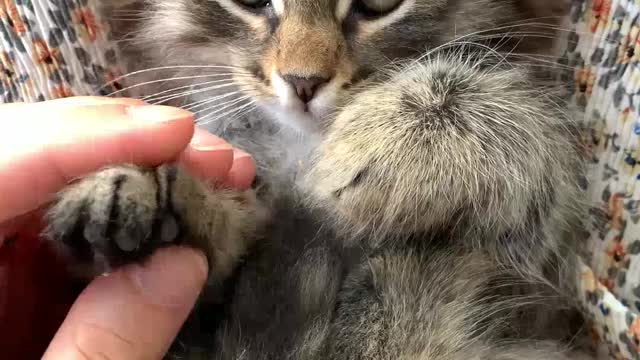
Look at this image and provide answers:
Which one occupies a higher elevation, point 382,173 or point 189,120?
point 189,120

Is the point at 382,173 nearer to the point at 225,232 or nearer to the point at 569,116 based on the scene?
the point at 225,232

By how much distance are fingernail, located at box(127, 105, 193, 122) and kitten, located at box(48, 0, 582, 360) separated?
0.07 meters

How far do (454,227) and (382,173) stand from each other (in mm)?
137

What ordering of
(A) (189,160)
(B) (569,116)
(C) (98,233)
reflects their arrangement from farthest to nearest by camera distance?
1. (B) (569,116)
2. (A) (189,160)
3. (C) (98,233)

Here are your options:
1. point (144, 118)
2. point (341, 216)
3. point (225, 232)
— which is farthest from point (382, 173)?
point (144, 118)

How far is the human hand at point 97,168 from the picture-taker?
0.73m

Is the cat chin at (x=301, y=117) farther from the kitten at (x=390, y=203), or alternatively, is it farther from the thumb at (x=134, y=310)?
the thumb at (x=134, y=310)

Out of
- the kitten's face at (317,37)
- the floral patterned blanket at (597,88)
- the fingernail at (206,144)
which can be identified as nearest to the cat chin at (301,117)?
the kitten's face at (317,37)

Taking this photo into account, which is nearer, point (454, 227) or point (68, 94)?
point (454, 227)

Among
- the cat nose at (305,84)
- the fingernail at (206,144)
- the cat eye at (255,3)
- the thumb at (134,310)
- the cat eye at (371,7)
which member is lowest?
the thumb at (134,310)

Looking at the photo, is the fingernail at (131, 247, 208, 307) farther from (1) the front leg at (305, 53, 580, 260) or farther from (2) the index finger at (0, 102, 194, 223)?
(1) the front leg at (305, 53, 580, 260)

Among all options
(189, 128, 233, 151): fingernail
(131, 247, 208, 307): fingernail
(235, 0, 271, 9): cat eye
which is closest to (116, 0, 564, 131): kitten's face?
(235, 0, 271, 9): cat eye

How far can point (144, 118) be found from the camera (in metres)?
0.83

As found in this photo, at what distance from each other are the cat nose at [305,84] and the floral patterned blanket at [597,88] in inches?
18.8
